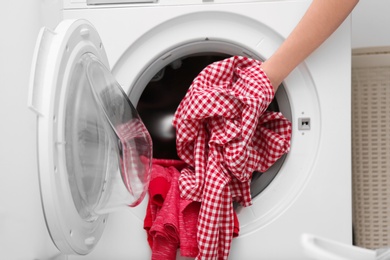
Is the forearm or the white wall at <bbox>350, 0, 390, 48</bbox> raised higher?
the white wall at <bbox>350, 0, 390, 48</bbox>

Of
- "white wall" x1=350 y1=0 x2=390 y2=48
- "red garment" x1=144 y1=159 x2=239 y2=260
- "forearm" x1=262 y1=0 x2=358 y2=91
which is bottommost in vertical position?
"red garment" x1=144 y1=159 x2=239 y2=260

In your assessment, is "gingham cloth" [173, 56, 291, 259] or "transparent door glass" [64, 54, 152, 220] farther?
"gingham cloth" [173, 56, 291, 259]

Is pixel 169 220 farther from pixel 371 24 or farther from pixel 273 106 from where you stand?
pixel 371 24

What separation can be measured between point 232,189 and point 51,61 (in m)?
0.46

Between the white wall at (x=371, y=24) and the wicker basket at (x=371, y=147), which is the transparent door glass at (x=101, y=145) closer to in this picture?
the wicker basket at (x=371, y=147)

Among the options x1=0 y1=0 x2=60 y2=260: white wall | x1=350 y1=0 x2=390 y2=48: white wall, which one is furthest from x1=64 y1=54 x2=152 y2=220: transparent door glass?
x1=350 y1=0 x2=390 y2=48: white wall

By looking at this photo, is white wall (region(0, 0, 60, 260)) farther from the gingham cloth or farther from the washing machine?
the gingham cloth

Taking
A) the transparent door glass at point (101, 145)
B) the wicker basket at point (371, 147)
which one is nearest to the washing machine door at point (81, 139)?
the transparent door glass at point (101, 145)

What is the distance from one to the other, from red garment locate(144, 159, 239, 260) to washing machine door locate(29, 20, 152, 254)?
0.05m

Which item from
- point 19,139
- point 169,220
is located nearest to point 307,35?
point 169,220

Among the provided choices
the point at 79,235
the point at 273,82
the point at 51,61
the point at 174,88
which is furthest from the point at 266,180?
the point at 51,61

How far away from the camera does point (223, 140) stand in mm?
1002

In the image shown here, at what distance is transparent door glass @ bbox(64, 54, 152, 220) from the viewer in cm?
83

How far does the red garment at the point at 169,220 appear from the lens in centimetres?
100
